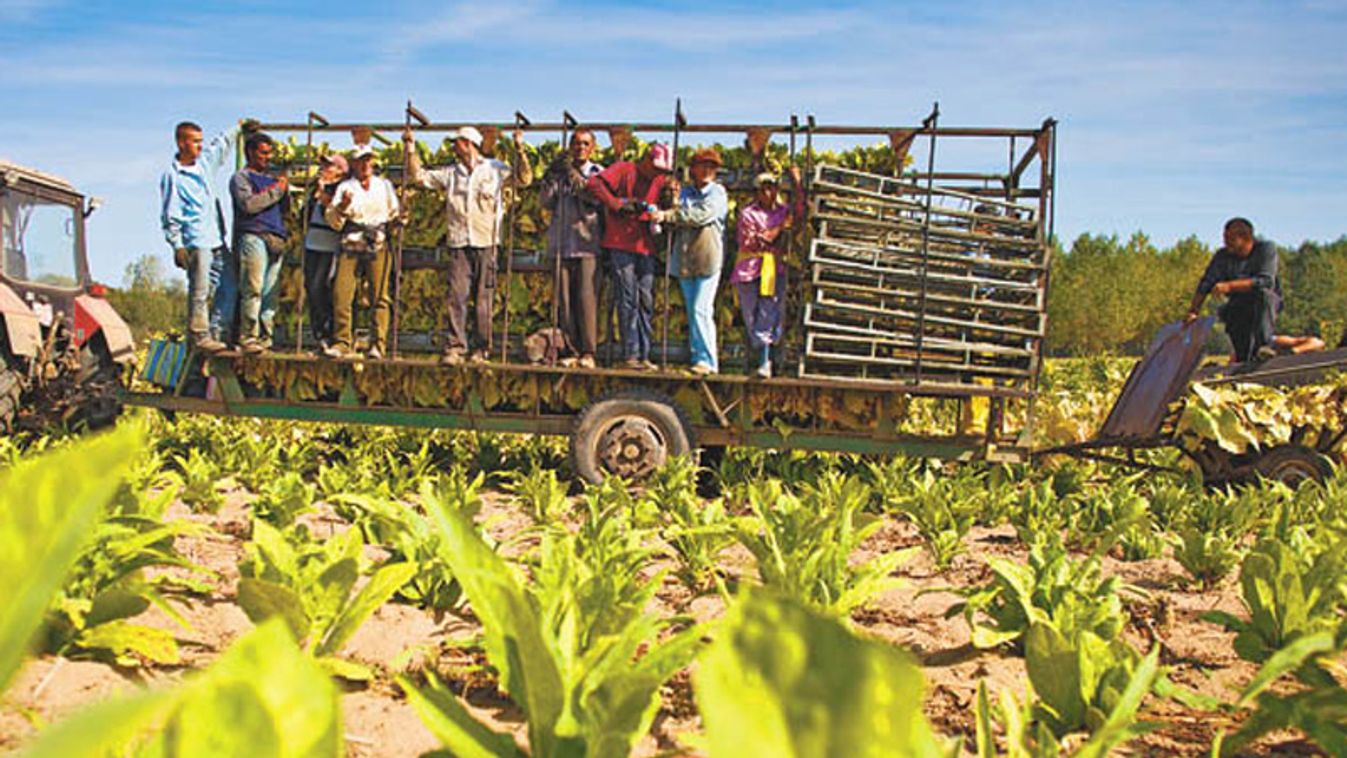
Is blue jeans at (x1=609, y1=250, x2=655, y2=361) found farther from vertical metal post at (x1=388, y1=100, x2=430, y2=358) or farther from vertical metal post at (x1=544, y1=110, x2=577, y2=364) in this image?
vertical metal post at (x1=388, y1=100, x2=430, y2=358)

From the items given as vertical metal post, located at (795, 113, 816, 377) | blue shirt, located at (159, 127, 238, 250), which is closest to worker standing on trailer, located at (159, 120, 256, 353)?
blue shirt, located at (159, 127, 238, 250)

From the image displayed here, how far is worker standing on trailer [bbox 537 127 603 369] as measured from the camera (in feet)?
26.4

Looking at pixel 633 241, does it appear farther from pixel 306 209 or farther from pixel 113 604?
pixel 113 604

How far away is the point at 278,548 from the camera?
2.93 metres

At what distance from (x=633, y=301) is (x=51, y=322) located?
20.9 ft

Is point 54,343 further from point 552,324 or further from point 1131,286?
point 1131,286

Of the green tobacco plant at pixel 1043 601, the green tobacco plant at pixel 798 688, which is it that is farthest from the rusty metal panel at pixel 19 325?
the green tobacco plant at pixel 798 688

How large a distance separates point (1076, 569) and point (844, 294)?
4.73 metres

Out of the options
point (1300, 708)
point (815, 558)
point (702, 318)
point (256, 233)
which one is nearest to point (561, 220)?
point (702, 318)

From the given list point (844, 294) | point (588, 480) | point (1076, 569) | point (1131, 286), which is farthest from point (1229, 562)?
point (1131, 286)

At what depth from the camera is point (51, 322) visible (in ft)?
32.9

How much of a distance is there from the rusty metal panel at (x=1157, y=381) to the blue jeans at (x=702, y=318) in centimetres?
331

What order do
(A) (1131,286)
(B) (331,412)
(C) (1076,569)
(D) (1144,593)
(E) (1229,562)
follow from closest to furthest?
(C) (1076,569), (D) (1144,593), (E) (1229,562), (B) (331,412), (A) (1131,286)

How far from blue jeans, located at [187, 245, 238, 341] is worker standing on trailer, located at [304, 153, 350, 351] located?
685 mm
